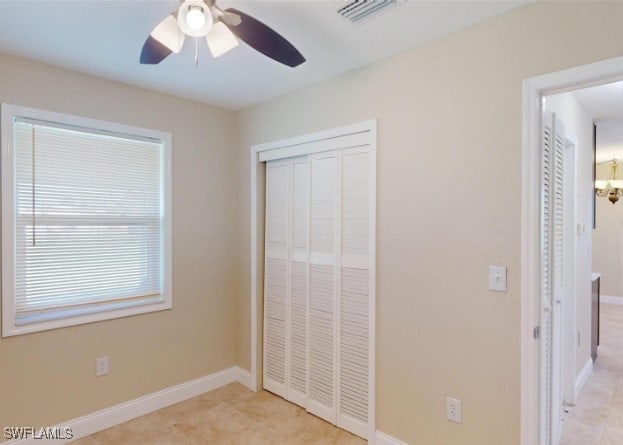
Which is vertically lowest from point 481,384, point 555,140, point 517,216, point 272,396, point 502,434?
point 272,396

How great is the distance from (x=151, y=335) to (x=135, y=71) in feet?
6.29

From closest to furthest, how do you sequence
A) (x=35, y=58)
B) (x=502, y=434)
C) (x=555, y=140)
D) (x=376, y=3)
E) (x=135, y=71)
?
(x=376, y=3) < (x=502, y=434) < (x=555, y=140) < (x=35, y=58) < (x=135, y=71)

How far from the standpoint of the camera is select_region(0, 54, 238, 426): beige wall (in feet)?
7.55

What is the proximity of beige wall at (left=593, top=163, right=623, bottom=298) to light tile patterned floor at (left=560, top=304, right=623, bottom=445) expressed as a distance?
10.1ft

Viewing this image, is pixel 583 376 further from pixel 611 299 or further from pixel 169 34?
pixel 611 299

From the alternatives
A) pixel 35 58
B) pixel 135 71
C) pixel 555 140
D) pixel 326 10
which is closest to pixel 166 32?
pixel 326 10

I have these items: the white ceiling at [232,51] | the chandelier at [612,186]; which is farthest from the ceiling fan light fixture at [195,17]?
the chandelier at [612,186]

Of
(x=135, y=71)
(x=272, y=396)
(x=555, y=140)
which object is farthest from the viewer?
(x=272, y=396)

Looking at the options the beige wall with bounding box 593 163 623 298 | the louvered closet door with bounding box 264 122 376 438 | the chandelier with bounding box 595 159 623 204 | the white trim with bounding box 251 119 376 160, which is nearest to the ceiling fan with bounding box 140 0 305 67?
the white trim with bounding box 251 119 376 160

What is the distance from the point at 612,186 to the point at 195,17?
21.2ft

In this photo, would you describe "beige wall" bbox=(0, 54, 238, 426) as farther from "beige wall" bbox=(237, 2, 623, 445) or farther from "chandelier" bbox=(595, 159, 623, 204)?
"chandelier" bbox=(595, 159, 623, 204)

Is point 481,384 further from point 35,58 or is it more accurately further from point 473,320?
point 35,58

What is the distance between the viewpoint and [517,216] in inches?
69.7

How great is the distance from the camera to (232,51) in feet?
7.18
